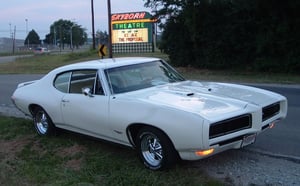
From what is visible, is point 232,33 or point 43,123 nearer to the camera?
point 43,123

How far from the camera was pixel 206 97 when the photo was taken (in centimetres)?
516

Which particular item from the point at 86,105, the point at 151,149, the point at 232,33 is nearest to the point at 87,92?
the point at 86,105

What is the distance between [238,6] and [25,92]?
1597 cm

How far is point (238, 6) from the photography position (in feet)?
69.5

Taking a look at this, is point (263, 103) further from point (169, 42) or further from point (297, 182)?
point (169, 42)

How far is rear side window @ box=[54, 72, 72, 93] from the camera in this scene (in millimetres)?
6617

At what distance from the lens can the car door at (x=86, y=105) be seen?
564 centimetres

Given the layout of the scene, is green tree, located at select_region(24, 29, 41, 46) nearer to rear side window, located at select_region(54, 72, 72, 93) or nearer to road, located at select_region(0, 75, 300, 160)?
road, located at select_region(0, 75, 300, 160)

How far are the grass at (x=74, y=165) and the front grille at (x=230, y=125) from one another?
582mm

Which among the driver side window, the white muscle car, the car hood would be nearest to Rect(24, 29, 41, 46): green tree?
the driver side window

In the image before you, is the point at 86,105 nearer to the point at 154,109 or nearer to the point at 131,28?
the point at 154,109

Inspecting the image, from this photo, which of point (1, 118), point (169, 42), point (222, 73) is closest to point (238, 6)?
point (222, 73)

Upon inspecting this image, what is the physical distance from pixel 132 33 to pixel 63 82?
39.3 metres

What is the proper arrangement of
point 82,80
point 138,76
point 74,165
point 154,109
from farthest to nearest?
point 82,80
point 138,76
point 74,165
point 154,109
